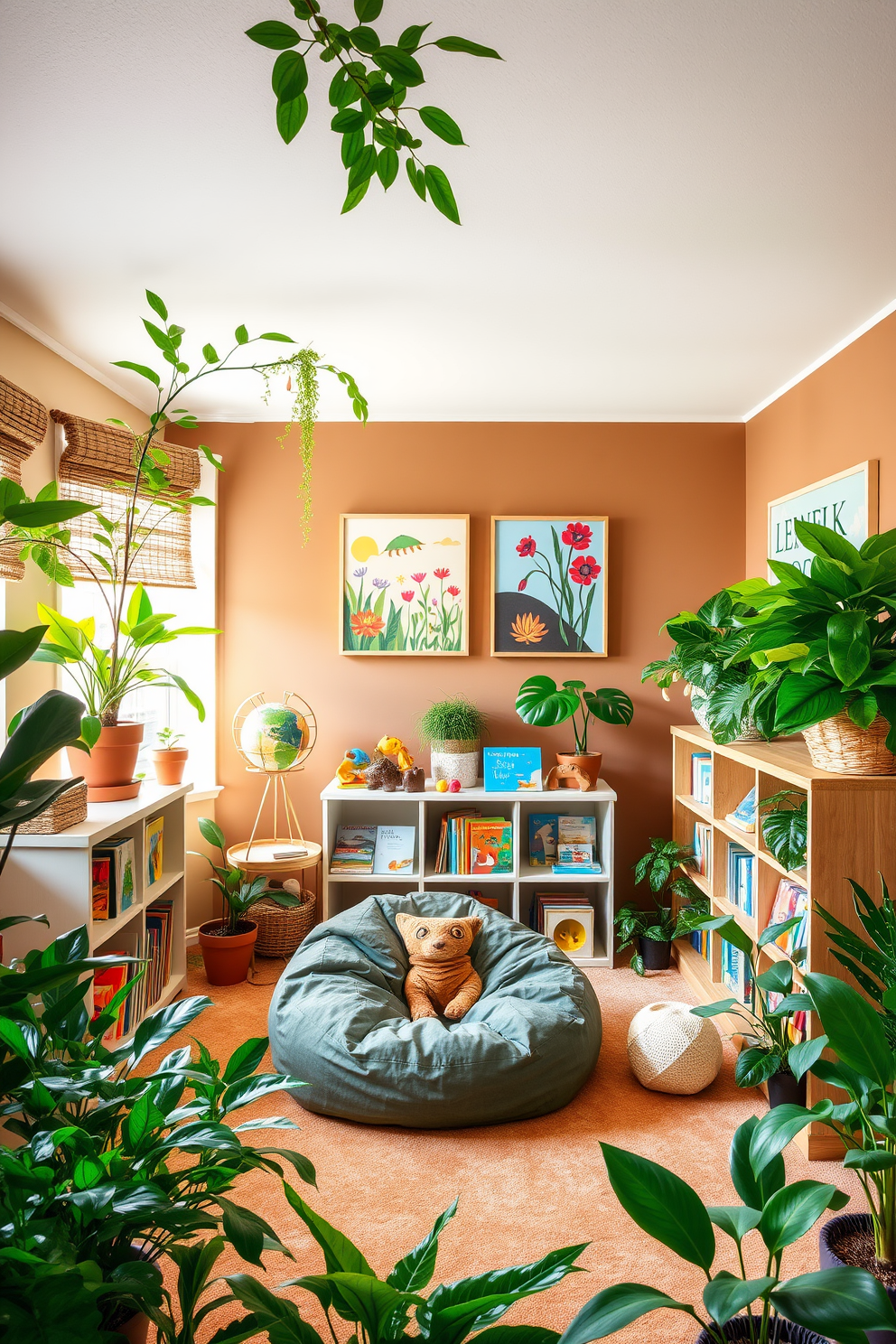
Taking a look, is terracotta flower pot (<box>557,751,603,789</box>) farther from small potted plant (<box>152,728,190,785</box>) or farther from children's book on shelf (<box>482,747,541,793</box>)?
small potted plant (<box>152,728,190,785</box>)

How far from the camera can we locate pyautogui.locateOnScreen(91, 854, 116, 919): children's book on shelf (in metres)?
2.56

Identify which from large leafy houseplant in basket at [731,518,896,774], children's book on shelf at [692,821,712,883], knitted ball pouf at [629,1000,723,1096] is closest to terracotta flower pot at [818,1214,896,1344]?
knitted ball pouf at [629,1000,723,1096]

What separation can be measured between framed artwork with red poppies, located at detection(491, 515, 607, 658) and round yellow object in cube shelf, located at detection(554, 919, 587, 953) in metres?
1.20

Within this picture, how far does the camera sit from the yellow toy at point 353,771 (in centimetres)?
364

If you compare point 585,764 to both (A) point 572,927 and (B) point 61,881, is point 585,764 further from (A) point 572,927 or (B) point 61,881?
(B) point 61,881

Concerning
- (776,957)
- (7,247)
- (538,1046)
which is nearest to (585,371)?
(7,247)

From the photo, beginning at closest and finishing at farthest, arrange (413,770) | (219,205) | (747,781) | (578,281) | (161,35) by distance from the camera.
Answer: (161,35), (219,205), (578,281), (747,781), (413,770)

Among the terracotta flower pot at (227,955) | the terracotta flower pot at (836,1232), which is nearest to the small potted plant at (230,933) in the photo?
the terracotta flower pot at (227,955)

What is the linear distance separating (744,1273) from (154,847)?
2.49 metres

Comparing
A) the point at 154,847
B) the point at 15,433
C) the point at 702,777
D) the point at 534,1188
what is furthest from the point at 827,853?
the point at 15,433

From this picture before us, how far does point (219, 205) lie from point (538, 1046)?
2352 millimetres

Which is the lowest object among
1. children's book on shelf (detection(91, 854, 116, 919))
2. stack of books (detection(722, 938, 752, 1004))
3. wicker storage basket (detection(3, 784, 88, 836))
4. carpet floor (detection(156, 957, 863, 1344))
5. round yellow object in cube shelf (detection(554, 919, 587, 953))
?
carpet floor (detection(156, 957, 863, 1344))

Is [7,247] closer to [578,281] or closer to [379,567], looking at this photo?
[578,281]

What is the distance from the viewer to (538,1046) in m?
2.34
